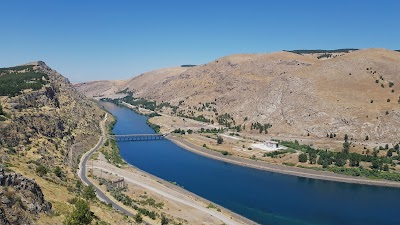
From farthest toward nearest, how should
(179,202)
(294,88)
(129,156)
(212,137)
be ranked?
1. (294,88)
2. (212,137)
3. (129,156)
4. (179,202)

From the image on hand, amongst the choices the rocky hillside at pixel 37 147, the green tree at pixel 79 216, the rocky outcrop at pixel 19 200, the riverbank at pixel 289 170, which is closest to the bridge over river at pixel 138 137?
the rocky hillside at pixel 37 147

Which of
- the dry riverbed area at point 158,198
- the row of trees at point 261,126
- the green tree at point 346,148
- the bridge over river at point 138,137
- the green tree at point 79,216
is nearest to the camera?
the green tree at point 79,216

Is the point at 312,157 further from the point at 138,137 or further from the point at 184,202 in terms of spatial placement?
the point at 138,137

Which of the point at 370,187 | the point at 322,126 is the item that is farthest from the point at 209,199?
Answer: the point at 322,126

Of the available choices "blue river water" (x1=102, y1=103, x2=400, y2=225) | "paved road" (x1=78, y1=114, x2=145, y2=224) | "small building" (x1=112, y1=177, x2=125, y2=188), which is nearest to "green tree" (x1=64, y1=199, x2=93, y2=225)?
"paved road" (x1=78, y1=114, x2=145, y2=224)

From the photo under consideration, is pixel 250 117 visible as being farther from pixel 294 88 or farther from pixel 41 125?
pixel 41 125

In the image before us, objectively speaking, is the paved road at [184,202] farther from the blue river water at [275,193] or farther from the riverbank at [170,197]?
the blue river water at [275,193]

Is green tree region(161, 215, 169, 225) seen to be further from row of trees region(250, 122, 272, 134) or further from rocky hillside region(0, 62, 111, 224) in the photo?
row of trees region(250, 122, 272, 134)

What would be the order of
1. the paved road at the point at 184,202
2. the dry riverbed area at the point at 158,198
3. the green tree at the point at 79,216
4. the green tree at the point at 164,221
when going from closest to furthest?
1. the green tree at the point at 79,216
2. the green tree at the point at 164,221
3. the dry riverbed area at the point at 158,198
4. the paved road at the point at 184,202
